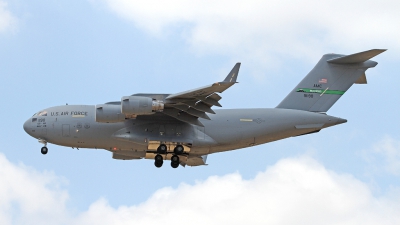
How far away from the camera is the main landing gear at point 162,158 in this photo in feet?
70.1

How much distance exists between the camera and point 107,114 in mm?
20219

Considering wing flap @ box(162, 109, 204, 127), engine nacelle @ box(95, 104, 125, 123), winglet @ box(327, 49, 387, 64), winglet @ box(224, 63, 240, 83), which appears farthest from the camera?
winglet @ box(327, 49, 387, 64)

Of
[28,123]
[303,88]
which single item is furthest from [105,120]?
[303,88]

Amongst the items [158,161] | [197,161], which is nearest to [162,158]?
[158,161]

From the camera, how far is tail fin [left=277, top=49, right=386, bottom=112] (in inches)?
891

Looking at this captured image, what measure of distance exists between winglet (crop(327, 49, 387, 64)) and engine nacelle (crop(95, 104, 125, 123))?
6.69m

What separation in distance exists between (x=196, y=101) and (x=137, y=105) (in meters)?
1.59

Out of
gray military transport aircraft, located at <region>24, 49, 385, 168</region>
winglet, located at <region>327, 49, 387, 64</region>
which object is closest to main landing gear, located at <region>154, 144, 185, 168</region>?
gray military transport aircraft, located at <region>24, 49, 385, 168</region>

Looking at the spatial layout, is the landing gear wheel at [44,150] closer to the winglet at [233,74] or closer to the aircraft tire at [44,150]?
the aircraft tire at [44,150]

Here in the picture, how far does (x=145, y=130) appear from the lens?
21.3 m

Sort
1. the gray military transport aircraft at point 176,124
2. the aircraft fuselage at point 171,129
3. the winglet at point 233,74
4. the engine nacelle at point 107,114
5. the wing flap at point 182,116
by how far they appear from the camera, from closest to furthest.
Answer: the winglet at point 233,74
the engine nacelle at point 107,114
the gray military transport aircraft at point 176,124
the wing flap at point 182,116
the aircraft fuselage at point 171,129

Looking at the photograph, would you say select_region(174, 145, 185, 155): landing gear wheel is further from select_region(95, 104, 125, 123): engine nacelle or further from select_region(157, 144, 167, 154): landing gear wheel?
select_region(95, 104, 125, 123): engine nacelle

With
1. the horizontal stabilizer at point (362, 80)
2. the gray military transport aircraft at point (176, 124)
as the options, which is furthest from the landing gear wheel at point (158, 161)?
the horizontal stabilizer at point (362, 80)

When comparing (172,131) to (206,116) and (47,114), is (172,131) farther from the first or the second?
(47,114)
